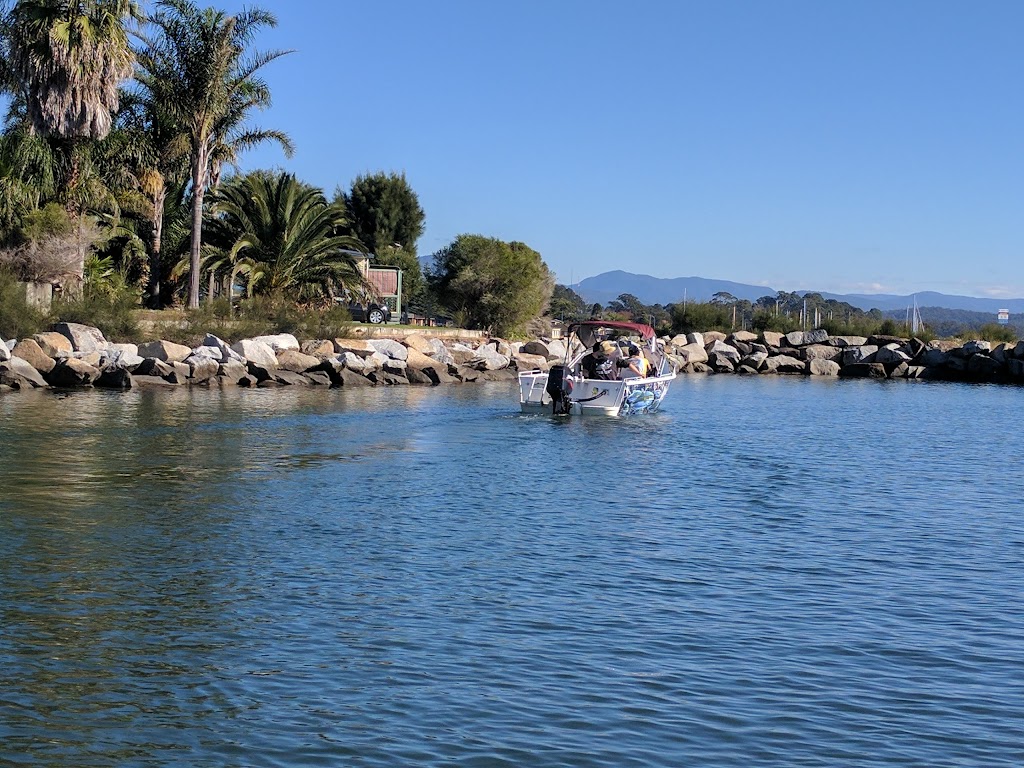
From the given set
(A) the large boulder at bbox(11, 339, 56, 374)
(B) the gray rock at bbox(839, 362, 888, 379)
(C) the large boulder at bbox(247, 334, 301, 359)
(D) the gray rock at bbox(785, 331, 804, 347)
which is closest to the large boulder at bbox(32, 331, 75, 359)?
(A) the large boulder at bbox(11, 339, 56, 374)

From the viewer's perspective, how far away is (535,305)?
6688 centimetres

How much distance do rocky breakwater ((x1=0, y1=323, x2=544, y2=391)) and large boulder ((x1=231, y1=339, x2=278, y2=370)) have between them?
0.04 meters

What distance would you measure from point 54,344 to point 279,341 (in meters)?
8.61

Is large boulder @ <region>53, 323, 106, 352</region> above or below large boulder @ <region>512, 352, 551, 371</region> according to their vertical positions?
above

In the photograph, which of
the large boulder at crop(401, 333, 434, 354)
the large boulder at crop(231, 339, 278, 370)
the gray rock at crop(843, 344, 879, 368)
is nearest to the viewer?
the large boulder at crop(231, 339, 278, 370)

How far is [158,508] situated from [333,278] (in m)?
34.5

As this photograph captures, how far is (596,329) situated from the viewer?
38.0 meters

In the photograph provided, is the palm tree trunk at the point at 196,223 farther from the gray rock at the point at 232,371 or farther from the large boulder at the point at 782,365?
the large boulder at the point at 782,365

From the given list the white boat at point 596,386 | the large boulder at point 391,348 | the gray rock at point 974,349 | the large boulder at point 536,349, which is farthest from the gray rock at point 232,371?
the gray rock at point 974,349

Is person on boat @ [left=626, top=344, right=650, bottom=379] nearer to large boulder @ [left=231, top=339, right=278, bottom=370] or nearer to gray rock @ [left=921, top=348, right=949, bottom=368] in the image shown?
large boulder @ [left=231, top=339, right=278, bottom=370]

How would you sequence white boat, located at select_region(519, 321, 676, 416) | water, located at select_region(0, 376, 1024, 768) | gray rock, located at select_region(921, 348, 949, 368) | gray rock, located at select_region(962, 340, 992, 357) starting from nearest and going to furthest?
water, located at select_region(0, 376, 1024, 768), white boat, located at select_region(519, 321, 676, 416), gray rock, located at select_region(962, 340, 992, 357), gray rock, located at select_region(921, 348, 949, 368)

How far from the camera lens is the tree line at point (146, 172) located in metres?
40.1

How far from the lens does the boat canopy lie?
3597 cm

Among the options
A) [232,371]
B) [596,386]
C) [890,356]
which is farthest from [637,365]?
[890,356]
